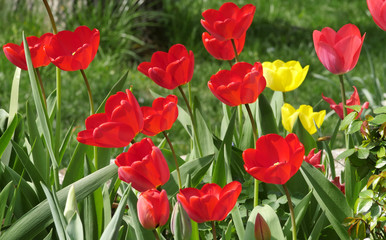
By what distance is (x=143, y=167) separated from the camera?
3.76 ft

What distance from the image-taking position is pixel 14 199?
150 cm

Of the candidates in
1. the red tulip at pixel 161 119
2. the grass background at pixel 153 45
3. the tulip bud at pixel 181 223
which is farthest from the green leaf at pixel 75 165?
the grass background at pixel 153 45

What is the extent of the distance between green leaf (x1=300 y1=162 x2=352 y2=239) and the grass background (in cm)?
225

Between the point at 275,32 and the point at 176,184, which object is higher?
the point at 176,184

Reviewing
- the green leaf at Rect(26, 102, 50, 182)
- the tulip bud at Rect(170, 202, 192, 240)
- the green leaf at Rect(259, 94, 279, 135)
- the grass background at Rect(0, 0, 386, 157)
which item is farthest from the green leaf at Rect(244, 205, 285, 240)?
the grass background at Rect(0, 0, 386, 157)

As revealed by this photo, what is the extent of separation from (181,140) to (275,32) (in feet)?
8.61

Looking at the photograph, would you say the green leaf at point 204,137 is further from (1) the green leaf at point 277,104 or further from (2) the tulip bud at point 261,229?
(2) the tulip bud at point 261,229

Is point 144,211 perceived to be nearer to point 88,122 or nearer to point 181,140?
point 88,122

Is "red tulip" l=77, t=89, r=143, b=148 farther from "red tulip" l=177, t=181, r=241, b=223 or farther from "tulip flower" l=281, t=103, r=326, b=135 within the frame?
"tulip flower" l=281, t=103, r=326, b=135

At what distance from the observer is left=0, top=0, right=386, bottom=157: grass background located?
4.27 m

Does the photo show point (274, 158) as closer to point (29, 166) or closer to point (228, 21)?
point (228, 21)

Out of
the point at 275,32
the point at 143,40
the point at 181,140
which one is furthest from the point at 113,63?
the point at 275,32

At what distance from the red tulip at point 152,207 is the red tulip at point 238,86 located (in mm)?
312

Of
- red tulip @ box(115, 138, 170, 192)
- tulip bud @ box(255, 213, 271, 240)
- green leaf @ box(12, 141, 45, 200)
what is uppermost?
red tulip @ box(115, 138, 170, 192)
